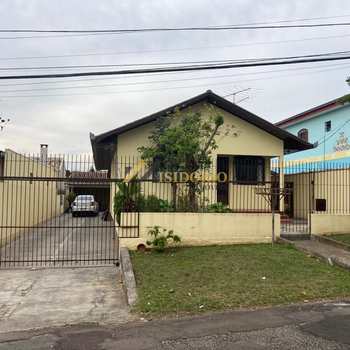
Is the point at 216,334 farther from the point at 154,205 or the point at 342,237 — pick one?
the point at 342,237

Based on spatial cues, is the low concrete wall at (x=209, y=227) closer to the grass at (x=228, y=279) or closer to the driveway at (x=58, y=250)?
the grass at (x=228, y=279)

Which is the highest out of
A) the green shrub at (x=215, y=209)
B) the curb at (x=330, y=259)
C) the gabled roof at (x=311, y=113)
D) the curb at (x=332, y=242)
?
the gabled roof at (x=311, y=113)

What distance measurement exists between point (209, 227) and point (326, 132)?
47.5ft

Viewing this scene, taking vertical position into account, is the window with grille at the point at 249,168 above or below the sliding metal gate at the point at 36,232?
above

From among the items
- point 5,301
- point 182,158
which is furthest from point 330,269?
point 5,301

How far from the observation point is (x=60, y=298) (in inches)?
303

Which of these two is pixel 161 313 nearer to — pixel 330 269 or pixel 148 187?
pixel 330 269

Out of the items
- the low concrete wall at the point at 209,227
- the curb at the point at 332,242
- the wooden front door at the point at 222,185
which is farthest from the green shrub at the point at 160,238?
the wooden front door at the point at 222,185

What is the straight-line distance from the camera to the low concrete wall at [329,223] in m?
13.2

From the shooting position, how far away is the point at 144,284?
8086 mm

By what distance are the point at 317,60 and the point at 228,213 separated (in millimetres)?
4798

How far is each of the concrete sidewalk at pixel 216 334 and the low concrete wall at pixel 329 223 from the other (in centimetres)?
693

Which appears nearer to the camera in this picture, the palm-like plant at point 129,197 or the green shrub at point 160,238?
the green shrub at point 160,238

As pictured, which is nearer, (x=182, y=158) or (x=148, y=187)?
(x=182, y=158)
